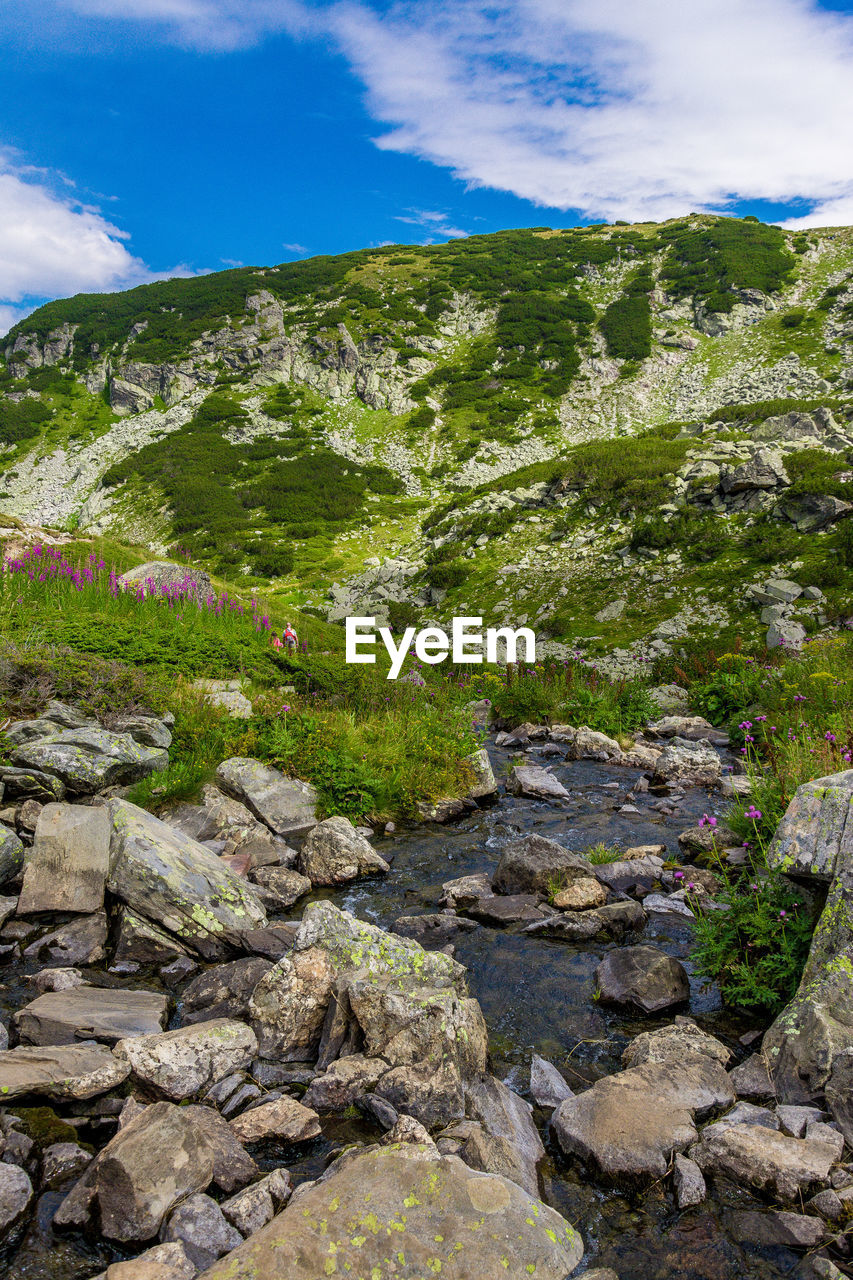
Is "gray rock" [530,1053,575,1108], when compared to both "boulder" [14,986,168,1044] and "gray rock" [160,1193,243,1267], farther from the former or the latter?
"boulder" [14,986,168,1044]

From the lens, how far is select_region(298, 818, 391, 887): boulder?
286 inches

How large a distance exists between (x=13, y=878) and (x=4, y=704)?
9.73 feet

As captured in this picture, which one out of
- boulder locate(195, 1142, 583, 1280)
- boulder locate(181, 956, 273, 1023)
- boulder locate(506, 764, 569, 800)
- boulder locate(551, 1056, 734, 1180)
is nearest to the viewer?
boulder locate(195, 1142, 583, 1280)

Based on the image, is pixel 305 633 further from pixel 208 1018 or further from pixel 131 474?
pixel 131 474

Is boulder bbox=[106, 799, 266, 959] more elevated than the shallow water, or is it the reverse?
boulder bbox=[106, 799, 266, 959]

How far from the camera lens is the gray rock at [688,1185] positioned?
10.4 ft

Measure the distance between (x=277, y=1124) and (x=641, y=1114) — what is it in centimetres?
203

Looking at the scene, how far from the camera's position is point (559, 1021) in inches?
191

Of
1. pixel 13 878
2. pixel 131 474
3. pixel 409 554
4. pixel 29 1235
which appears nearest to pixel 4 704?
pixel 13 878

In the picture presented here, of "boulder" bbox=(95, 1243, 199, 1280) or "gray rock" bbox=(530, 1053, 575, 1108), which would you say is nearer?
"boulder" bbox=(95, 1243, 199, 1280)

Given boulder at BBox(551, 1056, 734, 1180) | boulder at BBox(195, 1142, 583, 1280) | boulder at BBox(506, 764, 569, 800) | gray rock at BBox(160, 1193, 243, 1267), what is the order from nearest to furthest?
boulder at BBox(195, 1142, 583, 1280) → gray rock at BBox(160, 1193, 243, 1267) → boulder at BBox(551, 1056, 734, 1180) → boulder at BBox(506, 764, 569, 800)

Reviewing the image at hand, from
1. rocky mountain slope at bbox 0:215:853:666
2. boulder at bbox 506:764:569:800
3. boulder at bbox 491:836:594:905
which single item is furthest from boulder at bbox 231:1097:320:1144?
rocky mountain slope at bbox 0:215:853:666

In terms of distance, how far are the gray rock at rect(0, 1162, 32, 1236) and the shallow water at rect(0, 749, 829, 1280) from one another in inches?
3.7

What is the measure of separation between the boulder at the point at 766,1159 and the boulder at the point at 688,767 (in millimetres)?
7880
